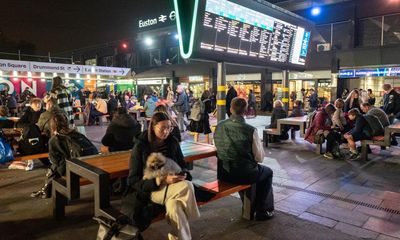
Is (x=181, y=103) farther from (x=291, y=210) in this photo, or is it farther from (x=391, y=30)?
(x=391, y=30)

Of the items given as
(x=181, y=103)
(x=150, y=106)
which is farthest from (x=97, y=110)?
(x=181, y=103)

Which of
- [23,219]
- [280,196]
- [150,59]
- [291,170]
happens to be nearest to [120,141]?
[23,219]

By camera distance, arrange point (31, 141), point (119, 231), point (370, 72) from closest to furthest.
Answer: point (119, 231) → point (31, 141) → point (370, 72)

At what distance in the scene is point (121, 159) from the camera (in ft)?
13.1

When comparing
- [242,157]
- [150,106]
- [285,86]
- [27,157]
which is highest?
[285,86]

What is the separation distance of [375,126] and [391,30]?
14.1m

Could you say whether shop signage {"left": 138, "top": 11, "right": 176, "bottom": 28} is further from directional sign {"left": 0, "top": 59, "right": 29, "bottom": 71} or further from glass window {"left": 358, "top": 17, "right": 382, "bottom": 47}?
glass window {"left": 358, "top": 17, "right": 382, "bottom": 47}

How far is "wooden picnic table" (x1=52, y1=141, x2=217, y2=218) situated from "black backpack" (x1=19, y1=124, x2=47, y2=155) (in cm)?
219

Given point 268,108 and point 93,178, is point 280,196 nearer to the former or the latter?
point 93,178

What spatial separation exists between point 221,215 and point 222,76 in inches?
164

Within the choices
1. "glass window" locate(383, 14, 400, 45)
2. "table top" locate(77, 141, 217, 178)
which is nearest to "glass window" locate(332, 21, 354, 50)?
"glass window" locate(383, 14, 400, 45)

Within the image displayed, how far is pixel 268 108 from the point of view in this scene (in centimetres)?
2278

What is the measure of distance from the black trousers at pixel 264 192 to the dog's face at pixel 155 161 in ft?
4.97

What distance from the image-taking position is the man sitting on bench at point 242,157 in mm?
3744
